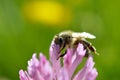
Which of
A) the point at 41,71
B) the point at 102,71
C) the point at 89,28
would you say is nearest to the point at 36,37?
the point at 89,28

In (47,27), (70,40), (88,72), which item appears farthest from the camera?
(47,27)

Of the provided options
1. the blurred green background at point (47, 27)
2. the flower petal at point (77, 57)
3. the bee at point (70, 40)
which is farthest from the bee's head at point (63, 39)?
the blurred green background at point (47, 27)

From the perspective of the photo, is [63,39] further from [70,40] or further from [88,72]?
[88,72]

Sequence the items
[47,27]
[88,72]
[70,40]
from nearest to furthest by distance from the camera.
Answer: [88,72]
[70,40]
[47,27]

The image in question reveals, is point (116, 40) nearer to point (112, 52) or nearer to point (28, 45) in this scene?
point (112, 52)

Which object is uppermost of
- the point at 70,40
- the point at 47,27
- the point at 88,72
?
the point at 47,27

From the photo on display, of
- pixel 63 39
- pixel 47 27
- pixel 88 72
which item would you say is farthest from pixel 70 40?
pixel 47 27

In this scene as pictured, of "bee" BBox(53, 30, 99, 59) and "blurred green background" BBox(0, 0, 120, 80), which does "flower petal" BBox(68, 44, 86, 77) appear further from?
"blurred green background" BBox(0, 0, 120, 80)

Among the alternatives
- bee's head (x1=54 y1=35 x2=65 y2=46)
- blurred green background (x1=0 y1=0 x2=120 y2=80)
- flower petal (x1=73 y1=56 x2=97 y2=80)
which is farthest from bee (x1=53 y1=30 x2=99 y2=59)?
blurred green background (x1=0 y1=0 x2=120 y2=80)

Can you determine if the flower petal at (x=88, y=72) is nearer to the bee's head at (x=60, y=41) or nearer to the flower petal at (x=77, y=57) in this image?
the flower petal at (x=77, y=57)
